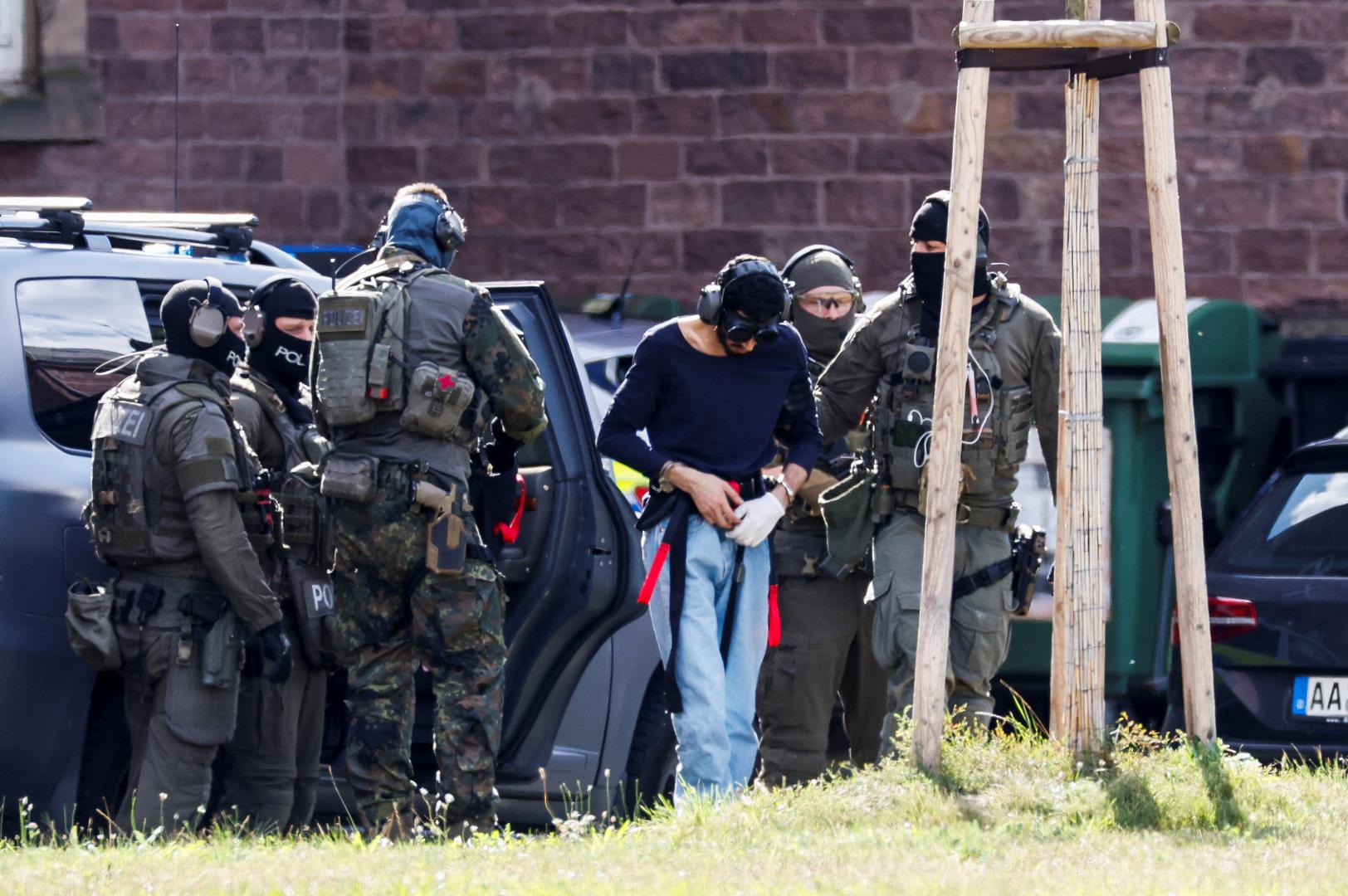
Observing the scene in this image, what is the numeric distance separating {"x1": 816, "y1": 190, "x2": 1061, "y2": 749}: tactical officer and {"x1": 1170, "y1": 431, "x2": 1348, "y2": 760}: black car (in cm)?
85

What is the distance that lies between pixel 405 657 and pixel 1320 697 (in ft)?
8.90

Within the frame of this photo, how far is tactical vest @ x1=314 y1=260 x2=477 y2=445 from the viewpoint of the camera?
5258 millimetres

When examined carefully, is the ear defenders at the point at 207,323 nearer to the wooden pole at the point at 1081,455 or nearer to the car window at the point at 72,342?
the car window at the point at 72,342

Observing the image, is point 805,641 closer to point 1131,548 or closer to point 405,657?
point 405,657

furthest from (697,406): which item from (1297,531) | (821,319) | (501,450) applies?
(1297,531)

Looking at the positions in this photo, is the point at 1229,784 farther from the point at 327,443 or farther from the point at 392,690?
the point at 327,443

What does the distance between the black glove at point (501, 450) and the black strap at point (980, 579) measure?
50.0 inches

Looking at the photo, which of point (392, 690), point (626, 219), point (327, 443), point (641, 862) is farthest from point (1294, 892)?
point (626, 219)

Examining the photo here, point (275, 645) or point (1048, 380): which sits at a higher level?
point (1048, 380)

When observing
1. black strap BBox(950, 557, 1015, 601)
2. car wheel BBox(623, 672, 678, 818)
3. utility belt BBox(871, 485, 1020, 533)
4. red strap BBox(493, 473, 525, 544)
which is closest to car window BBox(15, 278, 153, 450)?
red strap BBox(493, 473, 525, 544)

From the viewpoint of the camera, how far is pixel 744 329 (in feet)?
17.8

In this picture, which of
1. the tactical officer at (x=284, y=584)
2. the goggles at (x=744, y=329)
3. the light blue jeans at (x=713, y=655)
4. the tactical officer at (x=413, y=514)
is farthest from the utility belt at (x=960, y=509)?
the tactical officer at (x=284, y=584)

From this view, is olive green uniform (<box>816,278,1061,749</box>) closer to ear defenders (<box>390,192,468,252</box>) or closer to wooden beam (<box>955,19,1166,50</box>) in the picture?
wooden beam (<box>955,19,1166,50</box>)

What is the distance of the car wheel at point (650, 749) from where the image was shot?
6027mm
